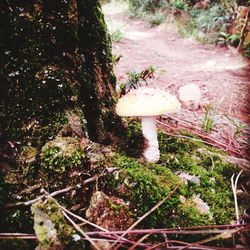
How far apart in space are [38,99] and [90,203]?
1.80 ft

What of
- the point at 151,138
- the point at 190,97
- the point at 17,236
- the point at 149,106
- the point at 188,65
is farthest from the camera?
the point at 188,65

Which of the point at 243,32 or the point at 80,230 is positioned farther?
the point at 243,32

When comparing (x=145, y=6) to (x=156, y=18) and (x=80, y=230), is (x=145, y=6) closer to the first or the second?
Answer: (x=156, y=18)

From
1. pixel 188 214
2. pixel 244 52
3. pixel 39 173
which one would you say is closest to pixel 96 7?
pixel 39 173

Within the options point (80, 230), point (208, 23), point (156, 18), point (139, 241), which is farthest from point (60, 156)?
point (156, 18)

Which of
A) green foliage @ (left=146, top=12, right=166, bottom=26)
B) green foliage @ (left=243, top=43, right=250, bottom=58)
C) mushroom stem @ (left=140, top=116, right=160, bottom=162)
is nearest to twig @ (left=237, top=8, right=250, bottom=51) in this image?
green foliage @ (left=243, top=43, right=250, bottom=58)

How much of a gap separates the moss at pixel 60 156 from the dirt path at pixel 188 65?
7.78 feet

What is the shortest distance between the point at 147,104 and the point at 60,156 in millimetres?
542

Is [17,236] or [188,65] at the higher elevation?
[17,236]

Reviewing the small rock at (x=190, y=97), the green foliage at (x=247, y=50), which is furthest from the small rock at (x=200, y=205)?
the green foliage at (x=247, y=50)

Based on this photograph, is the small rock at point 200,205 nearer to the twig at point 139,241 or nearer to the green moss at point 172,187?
the green moss at point 172,187

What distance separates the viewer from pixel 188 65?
23.6ft

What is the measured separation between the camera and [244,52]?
786cm

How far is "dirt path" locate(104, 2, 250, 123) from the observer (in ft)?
15.8
